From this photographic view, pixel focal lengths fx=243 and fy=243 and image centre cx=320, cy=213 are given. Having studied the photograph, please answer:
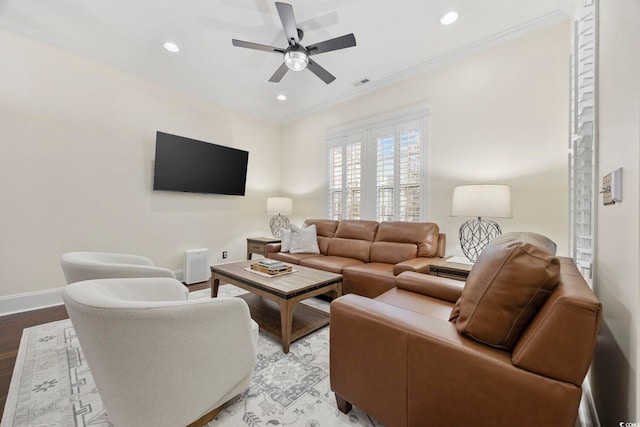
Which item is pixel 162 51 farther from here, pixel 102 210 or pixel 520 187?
pixel 520 187

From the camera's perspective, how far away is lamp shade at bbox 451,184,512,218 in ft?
7.28

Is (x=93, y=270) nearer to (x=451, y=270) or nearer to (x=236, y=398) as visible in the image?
(x=236, y=398)

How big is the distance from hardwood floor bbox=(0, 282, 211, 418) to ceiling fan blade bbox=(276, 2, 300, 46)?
3134 mm

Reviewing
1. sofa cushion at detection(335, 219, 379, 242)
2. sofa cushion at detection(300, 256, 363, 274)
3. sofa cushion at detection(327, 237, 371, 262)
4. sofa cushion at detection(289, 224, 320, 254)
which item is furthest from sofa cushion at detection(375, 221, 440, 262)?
sofa cushion at detection(289, 224, 320, 254)

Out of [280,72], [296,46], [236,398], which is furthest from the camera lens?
[280,72]

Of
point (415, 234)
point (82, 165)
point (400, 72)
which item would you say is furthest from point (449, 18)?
point (82, 165)

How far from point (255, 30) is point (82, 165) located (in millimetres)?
2617

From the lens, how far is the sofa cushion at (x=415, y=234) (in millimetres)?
2930

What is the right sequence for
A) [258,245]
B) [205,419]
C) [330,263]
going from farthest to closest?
[258,245] < [330,263] < [205,419]

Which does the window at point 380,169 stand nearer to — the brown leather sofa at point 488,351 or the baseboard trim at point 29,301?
the brown leather sofa at point 488,351

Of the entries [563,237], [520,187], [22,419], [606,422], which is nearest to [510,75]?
[520,187]

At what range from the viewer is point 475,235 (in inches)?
114

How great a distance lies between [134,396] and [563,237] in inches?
137

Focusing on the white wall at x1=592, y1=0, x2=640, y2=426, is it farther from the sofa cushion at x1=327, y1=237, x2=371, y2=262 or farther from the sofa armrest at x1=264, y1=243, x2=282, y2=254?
the sofa armrest at x1=264, y1=243, x2=282, y2=254
